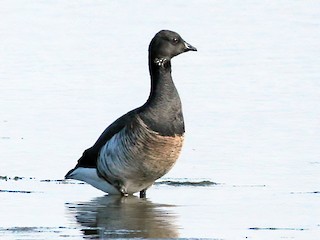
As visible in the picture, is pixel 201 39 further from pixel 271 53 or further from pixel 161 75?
pixel 161 75

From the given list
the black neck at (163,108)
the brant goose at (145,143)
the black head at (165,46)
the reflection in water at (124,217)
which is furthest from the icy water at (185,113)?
the black head at (165,46)

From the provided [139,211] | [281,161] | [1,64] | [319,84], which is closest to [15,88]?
[1,64]

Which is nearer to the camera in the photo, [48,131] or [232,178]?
[232,178]

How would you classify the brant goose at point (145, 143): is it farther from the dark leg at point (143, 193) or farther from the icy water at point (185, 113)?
the icy water at point (185, 113)

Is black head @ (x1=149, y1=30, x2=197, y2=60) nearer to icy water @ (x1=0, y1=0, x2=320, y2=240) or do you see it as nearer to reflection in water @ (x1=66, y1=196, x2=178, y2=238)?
icy water @ (x1=0, y1=0, x2=320, y2=240)

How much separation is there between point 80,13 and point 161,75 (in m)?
12.9

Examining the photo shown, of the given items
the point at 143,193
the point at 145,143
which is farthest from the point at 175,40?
the point at 143,193

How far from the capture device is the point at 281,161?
13930mm

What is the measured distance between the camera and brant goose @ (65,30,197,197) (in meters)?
12.4

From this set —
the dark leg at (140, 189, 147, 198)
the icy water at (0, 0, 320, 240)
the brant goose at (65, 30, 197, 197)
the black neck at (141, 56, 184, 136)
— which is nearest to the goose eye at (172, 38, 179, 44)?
the brant goose at (65, 30, 197, 197)

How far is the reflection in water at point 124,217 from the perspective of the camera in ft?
33.9

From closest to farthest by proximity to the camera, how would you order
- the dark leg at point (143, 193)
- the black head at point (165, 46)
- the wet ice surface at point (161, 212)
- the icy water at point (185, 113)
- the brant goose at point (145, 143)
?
the wet ice surface at point (161, 212), the icy water at point (185, 113), the brant goose at point (145, 143), the dark leg at point (143, 193), the black head at point (165, 46)

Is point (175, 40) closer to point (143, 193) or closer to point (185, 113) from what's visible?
point (143, 193)

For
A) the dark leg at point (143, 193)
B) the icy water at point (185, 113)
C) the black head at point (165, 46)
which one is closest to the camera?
the icy water at point (185, 113)
